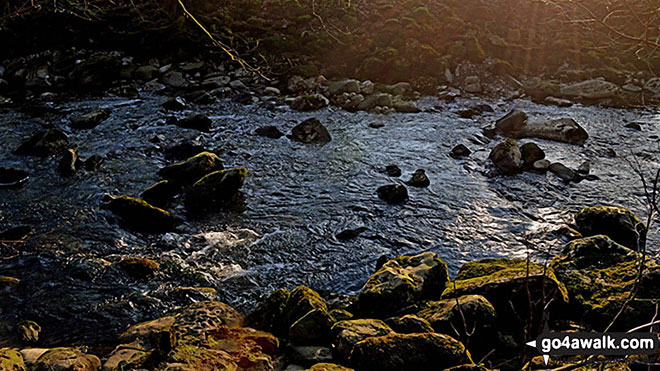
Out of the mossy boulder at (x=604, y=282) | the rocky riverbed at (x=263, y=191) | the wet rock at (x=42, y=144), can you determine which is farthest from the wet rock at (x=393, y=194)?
the wet rock at (x=42, y=144)

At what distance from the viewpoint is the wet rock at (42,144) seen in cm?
805

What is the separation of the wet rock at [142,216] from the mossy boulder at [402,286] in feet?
9.68

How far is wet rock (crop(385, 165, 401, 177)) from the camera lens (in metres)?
7.88

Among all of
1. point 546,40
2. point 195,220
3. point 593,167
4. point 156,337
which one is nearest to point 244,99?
point 195,220

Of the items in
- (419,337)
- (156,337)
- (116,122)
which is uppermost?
(419,337)

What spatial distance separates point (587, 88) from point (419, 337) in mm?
11961

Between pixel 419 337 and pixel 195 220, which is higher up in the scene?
pixel 419 337

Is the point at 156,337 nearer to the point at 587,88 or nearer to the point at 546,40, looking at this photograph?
the point at 587,88

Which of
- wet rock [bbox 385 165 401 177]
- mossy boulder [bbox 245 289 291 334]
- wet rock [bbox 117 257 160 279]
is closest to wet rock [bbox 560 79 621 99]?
wet rock [bbox 385 165 401 177]

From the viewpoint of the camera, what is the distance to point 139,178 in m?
7.42

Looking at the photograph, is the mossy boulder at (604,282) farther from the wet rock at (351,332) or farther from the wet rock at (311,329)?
the wet rock at (311,329)

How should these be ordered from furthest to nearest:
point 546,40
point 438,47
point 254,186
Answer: point 546,40 → point 438,47 → point 254,186

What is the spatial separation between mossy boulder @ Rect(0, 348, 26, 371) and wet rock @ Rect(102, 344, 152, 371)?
21.2 inches

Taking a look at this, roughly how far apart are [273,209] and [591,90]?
10276 millimetres
